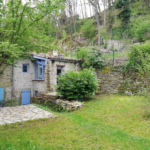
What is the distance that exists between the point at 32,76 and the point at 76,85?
221 inches

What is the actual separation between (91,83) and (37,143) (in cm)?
543

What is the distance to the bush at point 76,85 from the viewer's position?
26.6 feet

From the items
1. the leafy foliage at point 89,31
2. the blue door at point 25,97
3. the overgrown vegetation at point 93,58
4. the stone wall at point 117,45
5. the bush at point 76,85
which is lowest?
the blue door at point 25,97

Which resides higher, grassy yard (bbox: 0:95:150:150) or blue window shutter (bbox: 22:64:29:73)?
blue window shutter (bbox: 22:64:29:73)

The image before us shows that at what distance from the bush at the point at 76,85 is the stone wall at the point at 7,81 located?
4.78 metres

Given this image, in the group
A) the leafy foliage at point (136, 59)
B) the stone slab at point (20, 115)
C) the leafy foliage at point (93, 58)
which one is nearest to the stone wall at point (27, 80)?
the leafy foliage at point (93, 58)

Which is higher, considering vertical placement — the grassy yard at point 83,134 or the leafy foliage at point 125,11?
the leafy foliage at point 125,11

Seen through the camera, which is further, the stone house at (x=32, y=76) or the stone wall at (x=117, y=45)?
the stone wall at (x=117, y=45)

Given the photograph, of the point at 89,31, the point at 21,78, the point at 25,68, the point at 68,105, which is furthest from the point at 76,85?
the point at 89,31

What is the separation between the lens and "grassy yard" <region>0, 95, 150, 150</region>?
335cm

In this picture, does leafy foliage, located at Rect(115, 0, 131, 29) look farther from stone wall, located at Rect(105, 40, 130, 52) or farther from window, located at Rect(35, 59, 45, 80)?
window, located at Rect(35, 59, 45, 80)

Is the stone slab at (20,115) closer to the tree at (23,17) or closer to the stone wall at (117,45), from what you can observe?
the tree at (23,17)

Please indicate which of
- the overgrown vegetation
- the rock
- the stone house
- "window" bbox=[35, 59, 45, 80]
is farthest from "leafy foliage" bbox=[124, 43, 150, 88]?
"window" bbox=[35, 59, 45, 80]

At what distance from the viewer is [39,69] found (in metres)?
11.8
